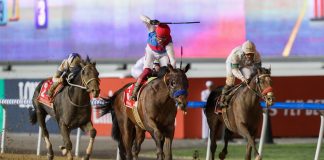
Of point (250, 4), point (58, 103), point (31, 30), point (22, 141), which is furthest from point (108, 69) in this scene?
point (58, 103)

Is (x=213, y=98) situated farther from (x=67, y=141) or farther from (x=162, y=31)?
(x=67, y=141)

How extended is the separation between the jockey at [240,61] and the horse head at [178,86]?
1.23 m

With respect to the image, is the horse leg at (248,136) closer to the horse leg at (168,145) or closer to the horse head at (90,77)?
the horse leg at (168,145)

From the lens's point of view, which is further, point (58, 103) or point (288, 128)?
point (288, 128)

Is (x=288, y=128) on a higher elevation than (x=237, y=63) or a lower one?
lower

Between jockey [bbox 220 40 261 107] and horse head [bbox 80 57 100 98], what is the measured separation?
5.92 feet

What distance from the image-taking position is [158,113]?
1386 centimetres

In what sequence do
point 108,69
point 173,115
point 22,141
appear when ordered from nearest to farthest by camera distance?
point 173,115 → point 22,141 → point 108,69

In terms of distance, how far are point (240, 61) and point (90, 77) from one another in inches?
85.4

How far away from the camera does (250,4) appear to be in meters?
31.4

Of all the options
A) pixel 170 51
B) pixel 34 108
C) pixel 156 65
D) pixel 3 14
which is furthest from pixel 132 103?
pixel 3 14

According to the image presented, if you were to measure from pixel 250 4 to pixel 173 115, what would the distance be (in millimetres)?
17926

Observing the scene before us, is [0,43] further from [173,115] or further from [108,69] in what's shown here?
[173,115]

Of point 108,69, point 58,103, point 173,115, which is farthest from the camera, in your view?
point 108,69
